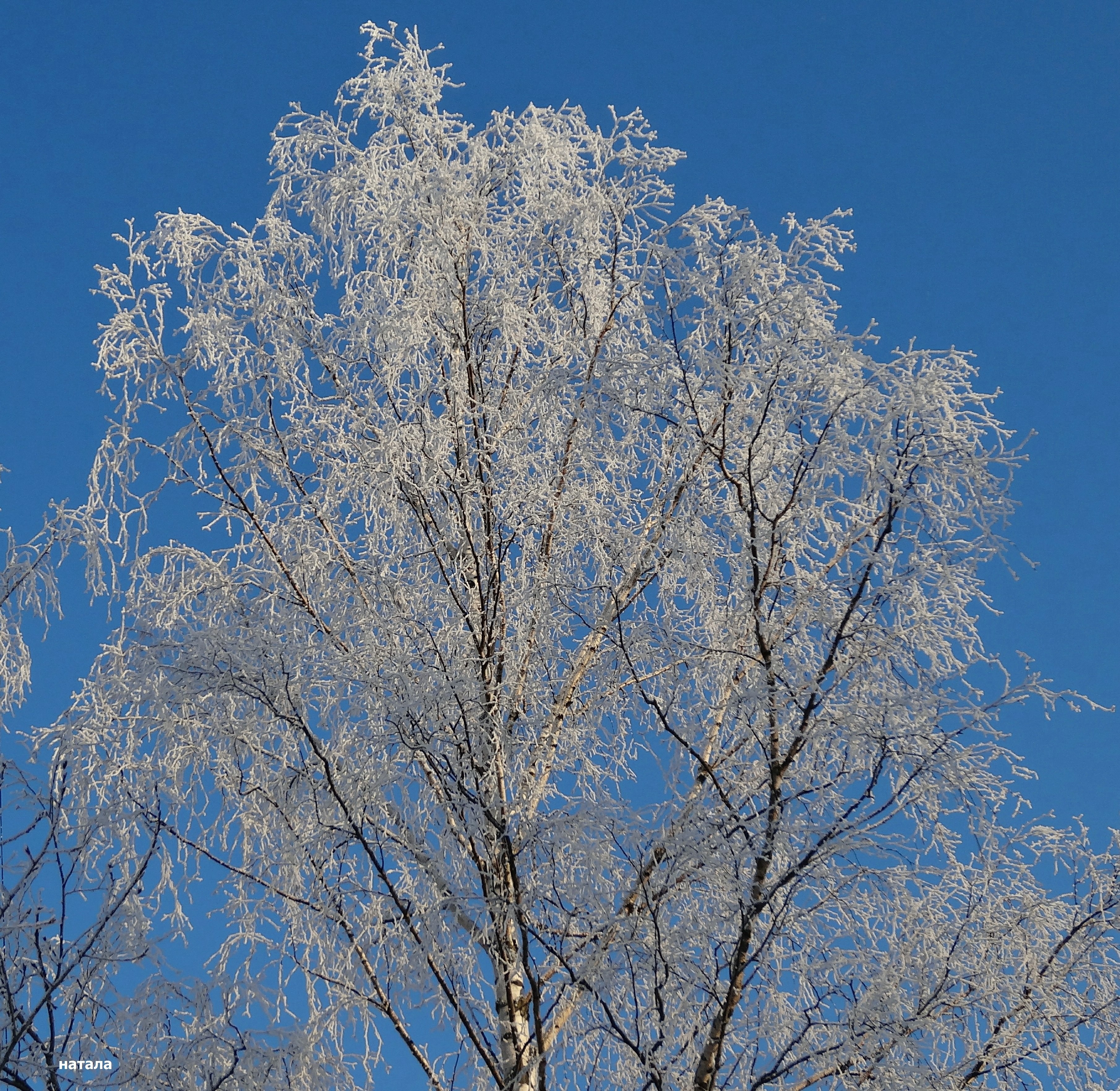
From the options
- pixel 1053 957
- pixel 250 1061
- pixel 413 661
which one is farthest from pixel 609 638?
pixel 1053 957

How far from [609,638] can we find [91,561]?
6.23ft

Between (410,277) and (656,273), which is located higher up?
(410,277)

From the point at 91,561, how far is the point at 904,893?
3208 mm

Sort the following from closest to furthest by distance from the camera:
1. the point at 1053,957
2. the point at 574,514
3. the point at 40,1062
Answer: the point at 40,1062 < the point at 1053,957 < the point at 574,514

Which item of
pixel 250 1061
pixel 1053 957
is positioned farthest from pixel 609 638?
pixel 1053 957

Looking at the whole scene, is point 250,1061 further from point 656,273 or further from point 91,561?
point 656,273

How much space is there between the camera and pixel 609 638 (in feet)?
14.2

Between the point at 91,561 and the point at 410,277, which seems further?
the point at 410,277

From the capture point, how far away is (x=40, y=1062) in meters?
3.53

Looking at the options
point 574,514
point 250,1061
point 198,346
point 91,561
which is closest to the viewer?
point 250,1061

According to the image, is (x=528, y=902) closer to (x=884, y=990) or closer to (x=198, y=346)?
(x=884, y=990)

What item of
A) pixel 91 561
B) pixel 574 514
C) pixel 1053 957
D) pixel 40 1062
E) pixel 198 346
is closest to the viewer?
pixel 40 1062

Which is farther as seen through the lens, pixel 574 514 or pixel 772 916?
pixel 574 514

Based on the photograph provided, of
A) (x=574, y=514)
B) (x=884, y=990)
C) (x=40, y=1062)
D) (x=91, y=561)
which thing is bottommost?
(x=40, y=1062)
